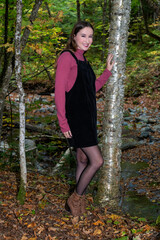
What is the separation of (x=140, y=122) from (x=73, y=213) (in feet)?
24.9

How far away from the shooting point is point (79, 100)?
308 centimetres

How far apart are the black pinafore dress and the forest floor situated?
3.48 feet

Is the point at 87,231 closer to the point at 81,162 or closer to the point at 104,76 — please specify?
the point at 81,162

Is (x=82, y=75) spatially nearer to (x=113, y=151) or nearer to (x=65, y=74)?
(x=65, y=74)

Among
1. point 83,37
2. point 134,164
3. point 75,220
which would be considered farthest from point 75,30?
point 134,164

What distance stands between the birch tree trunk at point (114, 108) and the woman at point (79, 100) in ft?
1.51

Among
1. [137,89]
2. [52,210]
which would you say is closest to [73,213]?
[52,210]

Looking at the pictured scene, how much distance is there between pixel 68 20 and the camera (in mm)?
22156

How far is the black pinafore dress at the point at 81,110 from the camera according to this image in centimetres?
307

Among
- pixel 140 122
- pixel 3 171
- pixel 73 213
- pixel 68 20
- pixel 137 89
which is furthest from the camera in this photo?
pixel 68 20

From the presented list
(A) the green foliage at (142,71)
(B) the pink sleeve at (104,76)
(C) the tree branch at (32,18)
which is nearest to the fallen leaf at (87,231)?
(B) the pink sleeve at (104,76)

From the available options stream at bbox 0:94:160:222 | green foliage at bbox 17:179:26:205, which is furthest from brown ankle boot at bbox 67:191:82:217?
stream at bbox 0:94:160:222

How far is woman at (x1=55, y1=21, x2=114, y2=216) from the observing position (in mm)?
2961

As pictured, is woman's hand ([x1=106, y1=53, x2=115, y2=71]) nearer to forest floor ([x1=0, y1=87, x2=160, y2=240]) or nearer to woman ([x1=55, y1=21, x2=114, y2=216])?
woman ([x1=55, y1=21, x2=114, y2=216])
